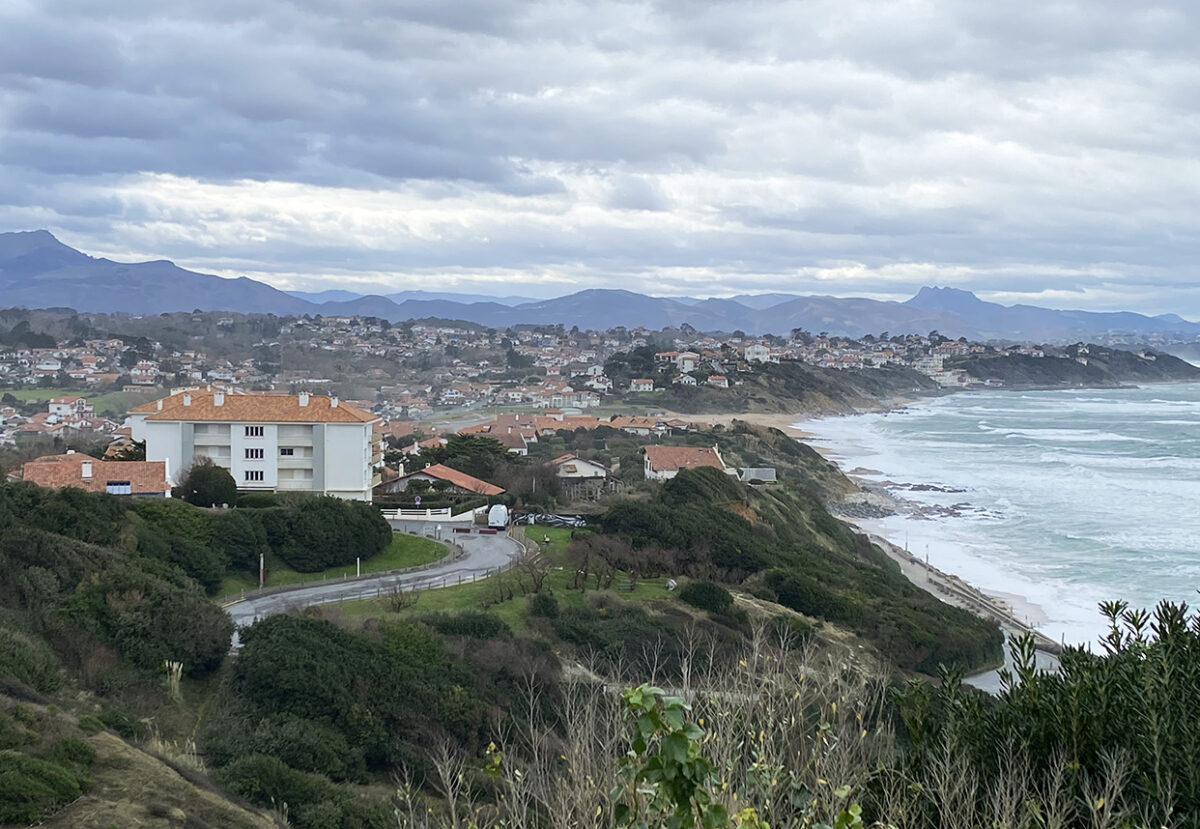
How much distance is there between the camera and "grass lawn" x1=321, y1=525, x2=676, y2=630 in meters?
18.2

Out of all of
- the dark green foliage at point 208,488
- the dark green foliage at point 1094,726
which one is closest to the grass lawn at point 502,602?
the dark green foliage at point 208,488

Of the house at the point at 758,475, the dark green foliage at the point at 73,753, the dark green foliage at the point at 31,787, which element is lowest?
the house at the point at 758,475

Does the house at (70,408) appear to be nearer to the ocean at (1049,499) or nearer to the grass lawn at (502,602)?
the ocean at (1049,499)

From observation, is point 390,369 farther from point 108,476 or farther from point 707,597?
point 707,597

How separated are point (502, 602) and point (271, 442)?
14.0m

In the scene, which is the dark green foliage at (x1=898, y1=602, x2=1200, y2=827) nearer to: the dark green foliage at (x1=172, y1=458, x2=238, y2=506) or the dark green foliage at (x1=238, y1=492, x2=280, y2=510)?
the dark green foliage at (x1=238, y1=492, x2=280, y2=510)

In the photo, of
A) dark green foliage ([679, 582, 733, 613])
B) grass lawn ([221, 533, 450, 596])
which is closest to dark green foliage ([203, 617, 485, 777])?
Result: grass lawn ([221, 533, 450, 596])

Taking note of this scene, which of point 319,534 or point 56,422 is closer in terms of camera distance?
point 319,534

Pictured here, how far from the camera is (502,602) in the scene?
19.1m

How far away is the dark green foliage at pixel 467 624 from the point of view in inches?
653

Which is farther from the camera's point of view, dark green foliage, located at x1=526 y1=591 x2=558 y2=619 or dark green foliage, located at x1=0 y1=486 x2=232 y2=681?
dark green foliage, located at x1=526 y1=591 x2=558 y2=619

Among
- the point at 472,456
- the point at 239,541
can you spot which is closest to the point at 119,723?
the point at 239,541

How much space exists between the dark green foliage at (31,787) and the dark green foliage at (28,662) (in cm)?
295

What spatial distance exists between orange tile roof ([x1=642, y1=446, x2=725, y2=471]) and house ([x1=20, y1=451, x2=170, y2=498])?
1934cm
